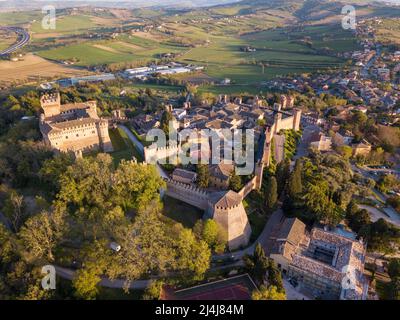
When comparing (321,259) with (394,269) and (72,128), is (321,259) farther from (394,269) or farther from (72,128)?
(72,128)

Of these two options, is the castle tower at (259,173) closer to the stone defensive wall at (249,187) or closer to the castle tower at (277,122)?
the stone defensive wall at (249,187)

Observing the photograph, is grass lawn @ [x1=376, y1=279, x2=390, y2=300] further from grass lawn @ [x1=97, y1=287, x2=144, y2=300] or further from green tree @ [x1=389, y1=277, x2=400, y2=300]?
grass lawn @ [x1=97, y1=287, x2=144, y2=300]

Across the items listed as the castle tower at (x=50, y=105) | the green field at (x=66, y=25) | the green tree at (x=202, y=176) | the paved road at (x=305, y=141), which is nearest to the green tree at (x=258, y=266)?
the green tree at (x=202, y=176)

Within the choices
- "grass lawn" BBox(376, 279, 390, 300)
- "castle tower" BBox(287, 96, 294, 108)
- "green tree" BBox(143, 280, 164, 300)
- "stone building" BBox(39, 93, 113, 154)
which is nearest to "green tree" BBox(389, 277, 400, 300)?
"grass lawn" BBox(376, 279, 390, 300)

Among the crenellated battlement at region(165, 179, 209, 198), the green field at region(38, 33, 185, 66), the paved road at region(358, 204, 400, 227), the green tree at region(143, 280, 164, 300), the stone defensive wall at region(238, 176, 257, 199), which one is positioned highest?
the green field at region(38, 33, 185, 66)

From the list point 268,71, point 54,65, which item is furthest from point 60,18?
point 268,71

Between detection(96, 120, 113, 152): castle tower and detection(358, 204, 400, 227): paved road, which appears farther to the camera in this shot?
detection(96, 120, 113, 152): castle tower
